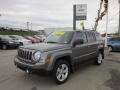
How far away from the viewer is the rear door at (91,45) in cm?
681

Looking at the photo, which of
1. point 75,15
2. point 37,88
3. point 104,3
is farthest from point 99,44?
point 104,3

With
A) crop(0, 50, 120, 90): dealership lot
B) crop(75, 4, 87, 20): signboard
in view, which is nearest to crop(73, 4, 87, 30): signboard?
crop(75, 4, 87, 20): signboard

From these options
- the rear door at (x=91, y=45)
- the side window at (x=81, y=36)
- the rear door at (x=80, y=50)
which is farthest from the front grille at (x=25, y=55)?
the rear door at (x=91, y=45)

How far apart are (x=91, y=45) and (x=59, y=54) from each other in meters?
2.37

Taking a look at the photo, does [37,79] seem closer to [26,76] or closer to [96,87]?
[26,76]

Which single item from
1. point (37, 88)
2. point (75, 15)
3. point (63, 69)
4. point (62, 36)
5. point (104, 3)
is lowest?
point (37, 88)

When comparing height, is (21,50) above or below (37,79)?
above

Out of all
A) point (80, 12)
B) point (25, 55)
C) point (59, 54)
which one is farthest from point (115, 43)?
point (25, 55)

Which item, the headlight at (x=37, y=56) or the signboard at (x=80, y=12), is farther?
the signboard at (x=80, y=12)

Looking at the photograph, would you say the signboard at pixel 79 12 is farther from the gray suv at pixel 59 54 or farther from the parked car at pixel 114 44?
the gray suv at pixel 59 54

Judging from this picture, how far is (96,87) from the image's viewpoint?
4945 mm

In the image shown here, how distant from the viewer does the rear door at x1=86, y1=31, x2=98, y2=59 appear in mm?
6812

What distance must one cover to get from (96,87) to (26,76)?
2777mm

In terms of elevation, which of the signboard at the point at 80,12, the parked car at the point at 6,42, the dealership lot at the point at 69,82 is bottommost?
the dealership lot at the point at 69,82
